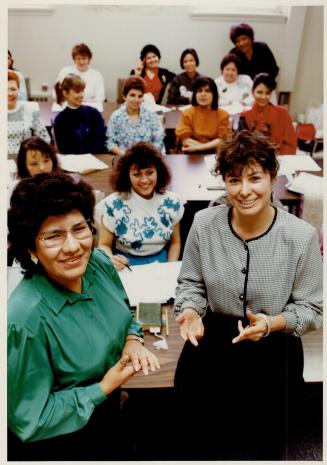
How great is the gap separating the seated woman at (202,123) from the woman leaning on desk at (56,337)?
280cm

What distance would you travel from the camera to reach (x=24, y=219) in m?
1.40

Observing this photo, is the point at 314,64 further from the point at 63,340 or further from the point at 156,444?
the point at 63,340

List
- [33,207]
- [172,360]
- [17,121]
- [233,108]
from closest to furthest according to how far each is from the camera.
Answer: [33,207], [172,360], [17,121], [233,108]

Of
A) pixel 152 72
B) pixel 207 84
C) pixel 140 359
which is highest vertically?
pixel 152 72

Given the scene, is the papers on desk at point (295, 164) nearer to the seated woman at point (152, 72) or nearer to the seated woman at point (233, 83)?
the seated woman at point (233, 83)

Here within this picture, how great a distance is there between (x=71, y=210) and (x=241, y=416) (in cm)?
94

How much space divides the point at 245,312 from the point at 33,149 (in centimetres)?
179

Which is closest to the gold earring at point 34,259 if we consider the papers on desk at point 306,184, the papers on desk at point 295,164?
the papers on desk at point 306,184

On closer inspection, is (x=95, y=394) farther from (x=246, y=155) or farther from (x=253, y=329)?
(x=246, y=155)

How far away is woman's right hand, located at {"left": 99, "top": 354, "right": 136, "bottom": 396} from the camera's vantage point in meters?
1.46

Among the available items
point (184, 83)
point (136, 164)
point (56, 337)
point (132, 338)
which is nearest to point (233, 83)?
point (184, 83)

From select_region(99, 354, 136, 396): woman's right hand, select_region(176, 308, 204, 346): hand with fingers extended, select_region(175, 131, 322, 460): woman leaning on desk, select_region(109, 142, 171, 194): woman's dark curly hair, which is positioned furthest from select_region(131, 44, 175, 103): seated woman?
select_region(99, 354, 136, 396): woman's right hand

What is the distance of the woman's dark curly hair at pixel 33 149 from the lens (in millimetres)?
2934

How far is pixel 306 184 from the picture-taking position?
3205mm
